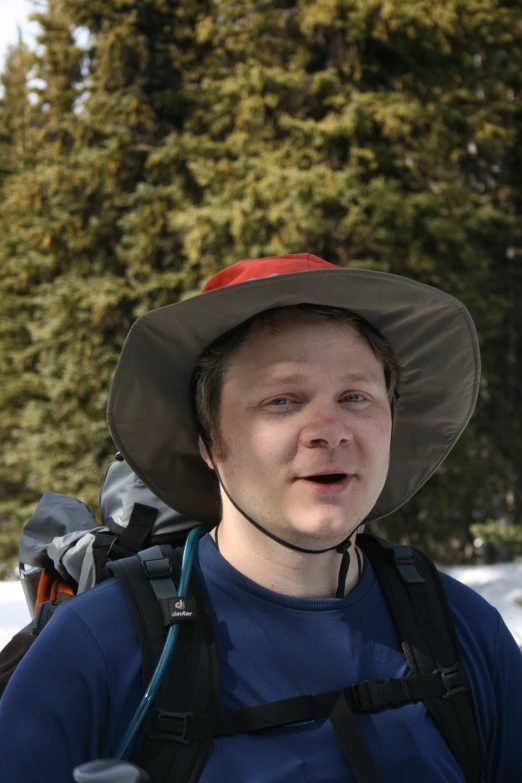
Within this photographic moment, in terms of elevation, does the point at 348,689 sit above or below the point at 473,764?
above

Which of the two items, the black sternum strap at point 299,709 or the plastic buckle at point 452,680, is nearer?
the black sternum strap at point 299,709

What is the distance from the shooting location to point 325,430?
1488 millimetres

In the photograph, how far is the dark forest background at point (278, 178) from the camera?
903cm

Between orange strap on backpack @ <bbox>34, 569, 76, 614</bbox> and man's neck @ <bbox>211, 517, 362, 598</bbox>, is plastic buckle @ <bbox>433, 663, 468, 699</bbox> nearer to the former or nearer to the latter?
man's neck @ <bbox>211, 517, 362, 598</bbox>

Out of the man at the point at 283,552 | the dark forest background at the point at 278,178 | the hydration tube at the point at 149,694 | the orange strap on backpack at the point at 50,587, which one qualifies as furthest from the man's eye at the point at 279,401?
the dark forest background at the point at 278,178

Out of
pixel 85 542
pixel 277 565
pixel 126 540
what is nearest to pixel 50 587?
pixel 85 542

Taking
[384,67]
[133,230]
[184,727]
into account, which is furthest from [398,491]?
[133,230]

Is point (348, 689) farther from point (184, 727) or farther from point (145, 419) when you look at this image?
point (145, 419)

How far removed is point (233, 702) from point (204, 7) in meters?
12.0

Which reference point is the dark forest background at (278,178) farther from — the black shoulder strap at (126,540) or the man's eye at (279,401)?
the man's eye at (279,401)

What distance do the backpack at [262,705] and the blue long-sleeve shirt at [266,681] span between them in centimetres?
2

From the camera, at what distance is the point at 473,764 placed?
60.3 inches

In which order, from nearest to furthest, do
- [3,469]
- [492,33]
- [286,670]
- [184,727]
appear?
[184,727] → [286,670] → [492,33] → [3,469]

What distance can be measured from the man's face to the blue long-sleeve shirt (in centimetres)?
16
